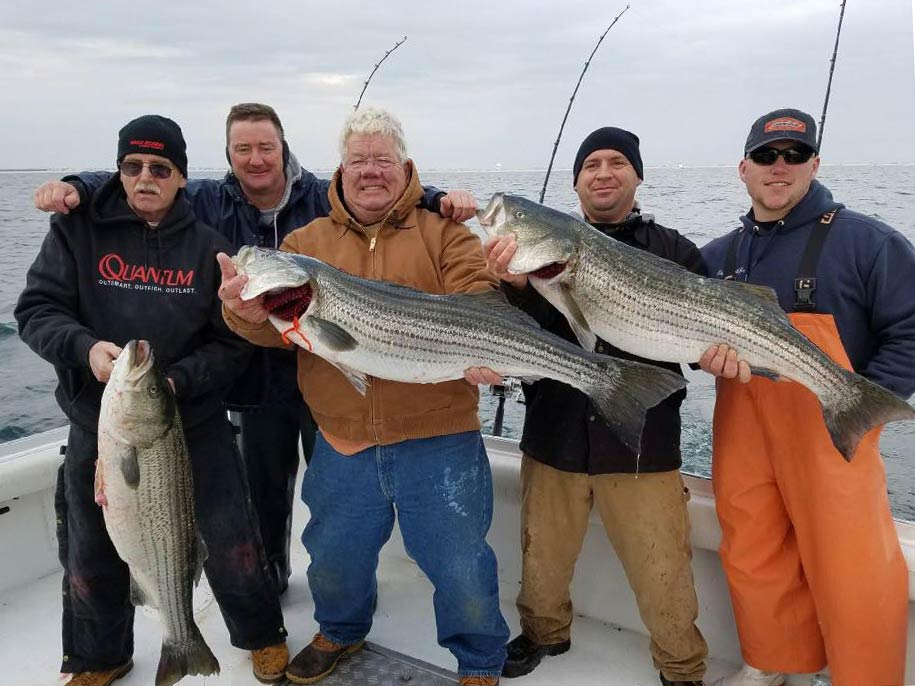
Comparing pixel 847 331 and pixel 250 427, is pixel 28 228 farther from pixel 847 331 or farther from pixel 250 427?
pixel 847 331

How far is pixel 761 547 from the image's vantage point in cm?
353

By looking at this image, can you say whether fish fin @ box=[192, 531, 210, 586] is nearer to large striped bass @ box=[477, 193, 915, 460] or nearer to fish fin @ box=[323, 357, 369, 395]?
fish fin @ box=[323, 357, 369, 395]

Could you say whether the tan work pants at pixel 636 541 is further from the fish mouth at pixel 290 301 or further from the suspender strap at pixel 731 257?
the fish mouth at pixel 290 301

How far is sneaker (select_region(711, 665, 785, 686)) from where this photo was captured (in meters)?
3.68

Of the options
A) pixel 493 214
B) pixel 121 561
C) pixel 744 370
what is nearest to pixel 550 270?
pixel 493 214

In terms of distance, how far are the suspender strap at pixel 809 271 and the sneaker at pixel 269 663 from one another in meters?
3.18

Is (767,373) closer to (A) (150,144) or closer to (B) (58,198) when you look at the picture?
(A) (150,144)

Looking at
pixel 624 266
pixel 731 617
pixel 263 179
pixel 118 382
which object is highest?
pixel 263 179

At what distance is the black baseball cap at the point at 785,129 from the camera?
3557 millimetres

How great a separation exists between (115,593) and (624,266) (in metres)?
3.02

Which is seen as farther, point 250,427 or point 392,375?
point 250,427

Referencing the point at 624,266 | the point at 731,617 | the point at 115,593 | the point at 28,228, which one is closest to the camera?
the point at 624,266

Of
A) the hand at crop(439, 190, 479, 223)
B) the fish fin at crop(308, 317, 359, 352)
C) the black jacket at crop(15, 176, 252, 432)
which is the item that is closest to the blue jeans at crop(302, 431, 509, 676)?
the fish fin at crop(308, 317, 359, 352)

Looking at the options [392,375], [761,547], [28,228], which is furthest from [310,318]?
[28,228]
